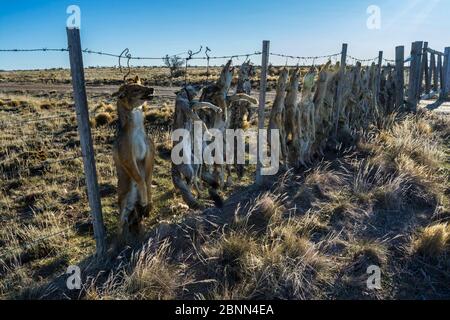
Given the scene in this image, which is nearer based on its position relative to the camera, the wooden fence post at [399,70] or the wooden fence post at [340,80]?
the wooden fence post at [340,80]

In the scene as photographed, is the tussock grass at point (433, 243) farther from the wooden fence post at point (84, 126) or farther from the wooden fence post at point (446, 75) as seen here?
the wooden fence post at point (446, 75)

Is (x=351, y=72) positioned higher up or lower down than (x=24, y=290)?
higher up

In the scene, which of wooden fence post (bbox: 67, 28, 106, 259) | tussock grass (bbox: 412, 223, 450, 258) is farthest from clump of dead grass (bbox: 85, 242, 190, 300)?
tussock grass (bbox: 412, 223, 450, 258)

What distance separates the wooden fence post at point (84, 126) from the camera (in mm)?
3615

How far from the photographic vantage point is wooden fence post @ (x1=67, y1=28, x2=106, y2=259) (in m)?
3.62

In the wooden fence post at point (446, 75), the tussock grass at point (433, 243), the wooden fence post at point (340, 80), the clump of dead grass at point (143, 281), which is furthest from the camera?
the wooden fence post at point (446, 75)

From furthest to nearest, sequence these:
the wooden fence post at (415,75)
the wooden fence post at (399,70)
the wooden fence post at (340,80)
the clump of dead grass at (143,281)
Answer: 1. the wooden fence post at (415,75)
2. the wooden fence post at (399,70)
3. the wooden fence post at (340,80)
4. the clump of dead grass at (143,281)

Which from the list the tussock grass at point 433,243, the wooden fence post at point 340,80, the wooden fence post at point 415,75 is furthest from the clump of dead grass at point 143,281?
the wooden fence post at point 415,75

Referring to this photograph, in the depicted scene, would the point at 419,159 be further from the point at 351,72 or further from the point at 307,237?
the point at 307,237
